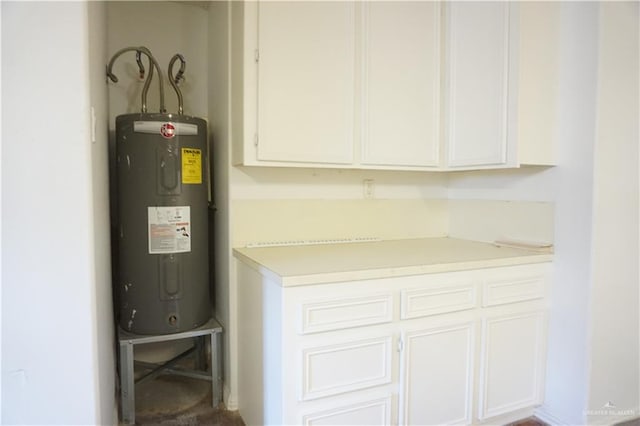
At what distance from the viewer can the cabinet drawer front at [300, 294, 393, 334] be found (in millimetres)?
1404

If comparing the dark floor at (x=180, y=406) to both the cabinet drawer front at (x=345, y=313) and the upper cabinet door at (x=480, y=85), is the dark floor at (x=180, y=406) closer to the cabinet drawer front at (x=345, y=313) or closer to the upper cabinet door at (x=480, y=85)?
the cabinet drawer front at (x=345, y=313)

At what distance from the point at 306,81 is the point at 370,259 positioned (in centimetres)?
85

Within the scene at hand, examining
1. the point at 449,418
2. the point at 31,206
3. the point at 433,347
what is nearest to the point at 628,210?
the point at 433,347

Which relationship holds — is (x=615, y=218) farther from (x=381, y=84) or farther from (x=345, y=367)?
(x=345, y=367)

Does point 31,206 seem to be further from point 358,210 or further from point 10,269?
point 358,210

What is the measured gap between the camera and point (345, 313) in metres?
1.46

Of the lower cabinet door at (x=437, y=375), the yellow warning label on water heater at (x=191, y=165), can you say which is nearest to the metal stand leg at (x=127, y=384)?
the yellow warning label on water heater at (x=191, y=165)

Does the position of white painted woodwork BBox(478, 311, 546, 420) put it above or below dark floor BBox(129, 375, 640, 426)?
above

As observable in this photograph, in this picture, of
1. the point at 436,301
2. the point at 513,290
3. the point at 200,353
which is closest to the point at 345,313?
the point at 436,301

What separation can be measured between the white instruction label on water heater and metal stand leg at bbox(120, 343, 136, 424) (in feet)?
1.55

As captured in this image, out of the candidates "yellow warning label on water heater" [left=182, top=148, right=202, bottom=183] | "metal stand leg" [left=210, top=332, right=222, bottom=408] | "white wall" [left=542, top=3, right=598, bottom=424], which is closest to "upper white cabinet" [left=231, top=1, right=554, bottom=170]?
"white wall" [left=542, top=3, right=598, bottom=424]

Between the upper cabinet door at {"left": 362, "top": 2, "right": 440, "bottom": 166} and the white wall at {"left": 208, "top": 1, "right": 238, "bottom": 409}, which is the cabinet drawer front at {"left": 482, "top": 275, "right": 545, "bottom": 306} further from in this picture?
the white wall at {"left": 208, "top": 1, "right": 238, "bottom": 409}

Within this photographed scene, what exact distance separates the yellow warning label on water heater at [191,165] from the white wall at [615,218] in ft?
5.90

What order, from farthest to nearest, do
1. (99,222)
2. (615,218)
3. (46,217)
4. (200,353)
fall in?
(200,353), (615,218), (99,222), (46,217)
